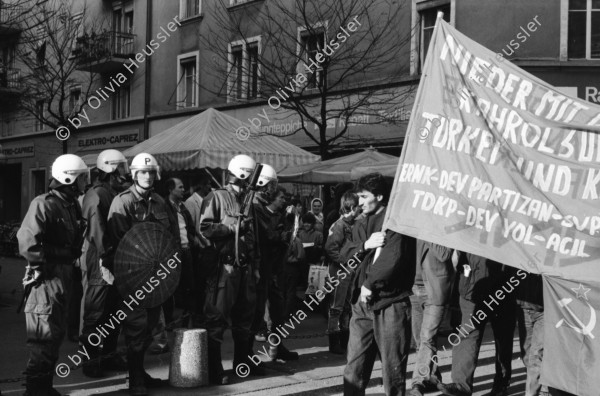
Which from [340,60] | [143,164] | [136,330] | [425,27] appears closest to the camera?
[136,330]

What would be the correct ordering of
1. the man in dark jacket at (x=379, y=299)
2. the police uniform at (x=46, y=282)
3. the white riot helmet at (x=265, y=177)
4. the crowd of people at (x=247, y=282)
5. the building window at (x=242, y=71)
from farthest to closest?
the building window at (x=242, y=71)
the white riot helmet at (x=265, y=177)
the police uniform at (x=46, y=282)
the crowd of people at (x=247, y=282)
the man in dark jacket at (x=379, y=299)

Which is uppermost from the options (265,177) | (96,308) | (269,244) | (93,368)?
(265,177)

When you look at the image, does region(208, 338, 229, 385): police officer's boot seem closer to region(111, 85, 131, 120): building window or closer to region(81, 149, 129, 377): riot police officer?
region(81, 149, 129, 377): riot police officer

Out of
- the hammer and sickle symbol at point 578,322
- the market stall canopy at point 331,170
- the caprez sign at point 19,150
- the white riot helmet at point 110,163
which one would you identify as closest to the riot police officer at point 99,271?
the white riot helmet at point 110,163

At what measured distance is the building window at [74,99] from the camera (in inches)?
1249

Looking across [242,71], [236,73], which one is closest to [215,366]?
[242,71]

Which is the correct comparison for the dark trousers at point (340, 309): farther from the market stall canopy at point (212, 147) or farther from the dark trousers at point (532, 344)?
the market stall canopy at point (212, 147)

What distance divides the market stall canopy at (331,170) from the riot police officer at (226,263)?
515cm

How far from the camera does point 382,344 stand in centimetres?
595

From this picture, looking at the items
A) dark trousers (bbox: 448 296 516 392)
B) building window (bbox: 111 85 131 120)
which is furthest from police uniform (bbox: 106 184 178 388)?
building window (bbox: 111 85 131 120)

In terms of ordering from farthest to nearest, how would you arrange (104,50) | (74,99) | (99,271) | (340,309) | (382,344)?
(74,99) < (104,50) < (340,309) < (99,271) < (382,344)

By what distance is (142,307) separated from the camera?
7.09 metres

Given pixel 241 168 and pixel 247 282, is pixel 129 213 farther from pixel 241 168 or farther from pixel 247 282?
pixel 247 282

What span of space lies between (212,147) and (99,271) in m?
3.40
